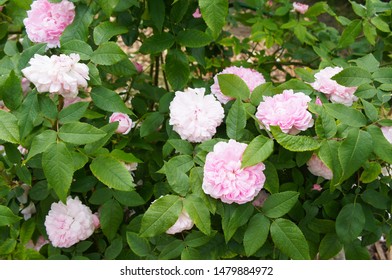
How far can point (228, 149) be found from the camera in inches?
43.4

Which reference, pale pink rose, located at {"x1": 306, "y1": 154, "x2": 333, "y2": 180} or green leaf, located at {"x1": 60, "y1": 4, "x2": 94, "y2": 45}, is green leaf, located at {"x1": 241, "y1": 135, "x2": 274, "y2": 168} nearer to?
pale pink rose, located at {"x1": 306, "y1": 154, "x2": 333, "y2": 180}

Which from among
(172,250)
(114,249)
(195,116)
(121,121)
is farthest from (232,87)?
(114,249)

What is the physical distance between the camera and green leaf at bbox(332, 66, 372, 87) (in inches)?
46.4

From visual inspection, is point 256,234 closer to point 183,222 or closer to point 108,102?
point 183,222

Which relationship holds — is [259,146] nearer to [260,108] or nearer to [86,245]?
[260,108]

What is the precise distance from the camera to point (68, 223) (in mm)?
1303

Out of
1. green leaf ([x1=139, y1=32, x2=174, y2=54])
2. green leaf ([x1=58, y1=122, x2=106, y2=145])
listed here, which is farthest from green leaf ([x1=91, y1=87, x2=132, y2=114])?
green leaf ([x1=139, y1=32, x2=174, y2=54])

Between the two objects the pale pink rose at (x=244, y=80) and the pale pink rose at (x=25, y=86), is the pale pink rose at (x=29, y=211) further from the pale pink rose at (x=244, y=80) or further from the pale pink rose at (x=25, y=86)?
the pale pink rose at (x=244, y=80)

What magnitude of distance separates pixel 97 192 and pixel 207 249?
0.33 m

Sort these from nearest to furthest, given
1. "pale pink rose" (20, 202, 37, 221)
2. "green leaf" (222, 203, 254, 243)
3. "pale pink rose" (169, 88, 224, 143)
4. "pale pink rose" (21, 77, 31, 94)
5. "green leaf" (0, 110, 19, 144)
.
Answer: "green leaf" (0, 110, 19, 144) < "green leaf" (222, 203, 254, 243) < "pale pink rose" (169, 88, 224, 143) < "pale pink rose" (20, 202, 37, 221) < "pale pink rose" (21, 77, 31, 94)

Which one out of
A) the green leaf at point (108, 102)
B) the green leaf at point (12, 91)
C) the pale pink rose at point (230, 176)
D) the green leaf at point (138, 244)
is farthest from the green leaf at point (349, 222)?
the green leaf at point (12, 91)

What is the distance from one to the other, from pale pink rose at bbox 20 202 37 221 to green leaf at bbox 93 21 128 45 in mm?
539

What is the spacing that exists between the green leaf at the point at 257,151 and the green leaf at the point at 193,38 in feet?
1.22

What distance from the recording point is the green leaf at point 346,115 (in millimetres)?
1088
